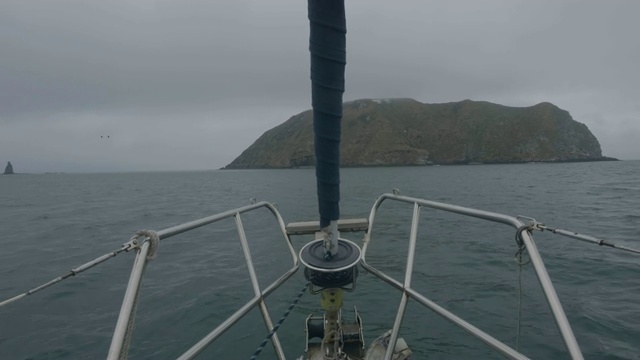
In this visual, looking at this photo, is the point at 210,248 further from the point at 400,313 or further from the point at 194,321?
the point at 400,313

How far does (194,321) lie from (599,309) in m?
8.63

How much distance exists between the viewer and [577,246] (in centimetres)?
1238

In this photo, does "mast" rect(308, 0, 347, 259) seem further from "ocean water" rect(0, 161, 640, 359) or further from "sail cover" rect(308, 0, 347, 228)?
"ocean water" rect(0, 161, 640, 359)

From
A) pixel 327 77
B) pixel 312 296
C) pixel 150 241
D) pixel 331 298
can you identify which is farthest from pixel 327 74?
pixel 312 296

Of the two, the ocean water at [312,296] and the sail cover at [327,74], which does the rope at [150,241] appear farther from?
the ocean water at [312,296]

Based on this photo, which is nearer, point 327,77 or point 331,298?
point 327,77

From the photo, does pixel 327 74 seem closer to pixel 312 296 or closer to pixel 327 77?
pixel 327 77

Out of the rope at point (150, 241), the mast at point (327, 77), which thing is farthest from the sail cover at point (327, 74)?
the rope at point (150, 241)

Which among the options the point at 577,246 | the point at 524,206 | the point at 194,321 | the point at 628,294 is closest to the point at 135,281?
the point at 194,321

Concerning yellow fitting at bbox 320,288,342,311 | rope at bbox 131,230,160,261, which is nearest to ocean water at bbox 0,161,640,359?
yellow fitting at bbox 320,288,342,311

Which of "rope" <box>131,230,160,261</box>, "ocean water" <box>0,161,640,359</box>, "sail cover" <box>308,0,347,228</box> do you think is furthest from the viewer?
"ocean water" <box>0,161,640,359</box>

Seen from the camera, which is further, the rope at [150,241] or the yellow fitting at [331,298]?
the yellow fitting at [331,298]

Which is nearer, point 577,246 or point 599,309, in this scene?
point 599,309

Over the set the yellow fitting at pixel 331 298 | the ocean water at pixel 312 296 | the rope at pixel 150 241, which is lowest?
the ocean water at pixel 312 296
